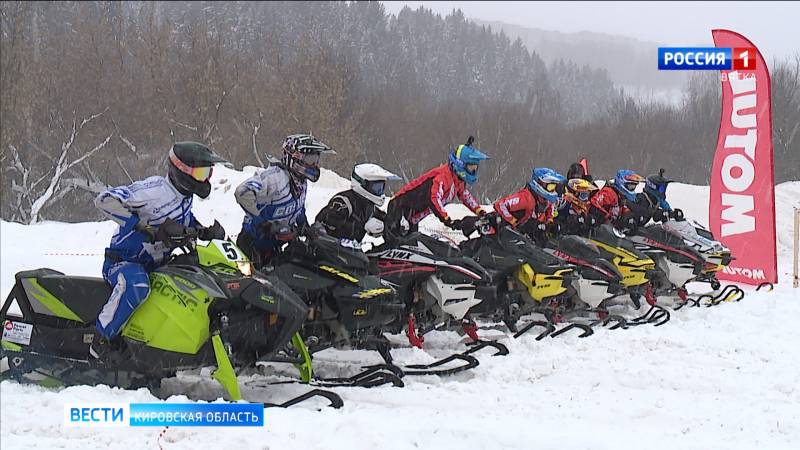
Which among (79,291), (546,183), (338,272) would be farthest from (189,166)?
(546,183)

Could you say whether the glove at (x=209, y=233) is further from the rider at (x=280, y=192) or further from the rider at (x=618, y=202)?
the rider at (x=618, y=202)

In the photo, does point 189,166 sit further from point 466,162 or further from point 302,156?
point 466,162

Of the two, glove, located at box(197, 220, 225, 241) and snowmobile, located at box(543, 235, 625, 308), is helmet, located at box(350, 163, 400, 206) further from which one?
snowmobile, located at box(543, 235, 625, 308)

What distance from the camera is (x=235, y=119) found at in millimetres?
30875

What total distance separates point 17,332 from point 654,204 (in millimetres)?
8578

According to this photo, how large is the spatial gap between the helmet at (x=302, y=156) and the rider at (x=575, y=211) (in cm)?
439

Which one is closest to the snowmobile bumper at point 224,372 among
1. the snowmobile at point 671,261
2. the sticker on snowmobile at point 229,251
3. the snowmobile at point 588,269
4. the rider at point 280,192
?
the sticker on snowmobile at point 229,251

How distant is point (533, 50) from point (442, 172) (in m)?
65.6

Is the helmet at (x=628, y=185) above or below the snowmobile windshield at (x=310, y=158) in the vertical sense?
below

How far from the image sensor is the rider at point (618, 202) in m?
10.2

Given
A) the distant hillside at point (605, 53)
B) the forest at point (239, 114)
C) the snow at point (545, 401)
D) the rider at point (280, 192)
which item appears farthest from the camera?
the distant hillside at point (605, 53)

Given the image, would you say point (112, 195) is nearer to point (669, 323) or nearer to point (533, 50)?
point (669, 323)

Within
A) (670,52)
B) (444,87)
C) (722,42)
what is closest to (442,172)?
(670,52)

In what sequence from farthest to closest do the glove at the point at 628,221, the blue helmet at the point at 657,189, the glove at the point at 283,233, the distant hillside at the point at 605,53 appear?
the distant hillside at the point at 605,53 < the blue helmet at the point at 657,189 < the glove at the point at 628,221 < the glove at the point at 283,233
